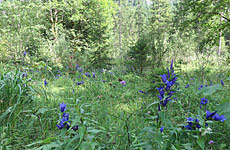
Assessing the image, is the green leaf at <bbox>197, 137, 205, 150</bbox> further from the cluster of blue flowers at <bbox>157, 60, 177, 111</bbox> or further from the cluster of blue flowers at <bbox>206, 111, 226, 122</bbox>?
the cluster of blue flowers at <bbox>157, 60, 177, 111</bbox>

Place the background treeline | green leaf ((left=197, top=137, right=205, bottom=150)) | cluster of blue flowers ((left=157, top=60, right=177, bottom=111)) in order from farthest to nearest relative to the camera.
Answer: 1. the background treeline
2. cluster of blue flowers ((left=157, top=60, right=177, bottom=111))
3. green leaf ((left=197, top=137, right=205, bottom=150))

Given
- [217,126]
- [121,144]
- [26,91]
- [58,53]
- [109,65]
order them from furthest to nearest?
[109,65] < [58,53] < [26,91] < [217,126] < [121,144]

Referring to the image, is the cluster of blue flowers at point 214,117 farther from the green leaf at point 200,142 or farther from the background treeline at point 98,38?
the background treeline at point 98,38

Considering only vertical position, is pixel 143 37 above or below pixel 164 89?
above

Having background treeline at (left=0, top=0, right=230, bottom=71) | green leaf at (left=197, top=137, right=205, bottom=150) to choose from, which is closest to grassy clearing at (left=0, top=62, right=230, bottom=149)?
green leaf at (left=197, top=137, right=205, bottom=150)

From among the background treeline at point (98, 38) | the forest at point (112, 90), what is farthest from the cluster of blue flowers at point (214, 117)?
the background treeline at point (98, 38)

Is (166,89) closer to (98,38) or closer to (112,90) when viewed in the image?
(112,90)

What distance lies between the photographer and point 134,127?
1755 mm

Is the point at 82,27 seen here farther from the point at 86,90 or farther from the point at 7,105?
the point at 7,105

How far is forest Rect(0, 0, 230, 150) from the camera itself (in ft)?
3.33

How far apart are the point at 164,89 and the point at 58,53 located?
6.45 metres

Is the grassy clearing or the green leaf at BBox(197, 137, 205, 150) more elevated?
the green leaf at BBox(197, 137, 205, 150)

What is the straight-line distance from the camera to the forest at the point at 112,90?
1014 mm

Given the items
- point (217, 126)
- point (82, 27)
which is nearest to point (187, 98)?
point (217, 126)
